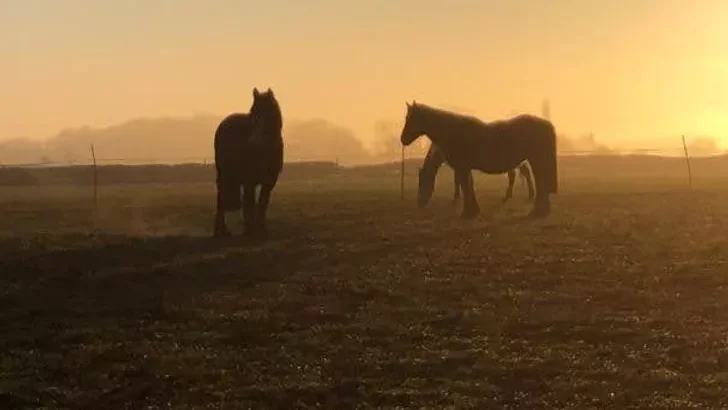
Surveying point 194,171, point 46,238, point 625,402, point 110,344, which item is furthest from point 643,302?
point 194,171

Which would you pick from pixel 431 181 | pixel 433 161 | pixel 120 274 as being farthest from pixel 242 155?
pixel 433 161

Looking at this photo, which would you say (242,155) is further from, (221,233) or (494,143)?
(494,143)

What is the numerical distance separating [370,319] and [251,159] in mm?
8296

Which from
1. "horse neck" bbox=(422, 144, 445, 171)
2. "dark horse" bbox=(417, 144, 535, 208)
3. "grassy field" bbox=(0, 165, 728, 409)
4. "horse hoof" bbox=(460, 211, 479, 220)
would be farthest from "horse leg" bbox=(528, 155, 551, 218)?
"horse neck" bbox=(422, 144, 445, 171)

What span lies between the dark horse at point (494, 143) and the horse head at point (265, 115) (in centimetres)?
663

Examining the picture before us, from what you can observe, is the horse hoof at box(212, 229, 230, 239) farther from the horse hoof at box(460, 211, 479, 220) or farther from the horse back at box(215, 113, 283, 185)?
the horse hoof at box(460, 211, 479, 220)

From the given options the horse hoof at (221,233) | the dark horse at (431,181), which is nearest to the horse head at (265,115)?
the horse hoof at (221,233)

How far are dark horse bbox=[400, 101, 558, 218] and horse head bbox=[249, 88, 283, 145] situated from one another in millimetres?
6630

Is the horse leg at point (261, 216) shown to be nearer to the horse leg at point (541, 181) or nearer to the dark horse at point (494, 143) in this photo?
the dark horse at point (494, 143)

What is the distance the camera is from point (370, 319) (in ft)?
36.3

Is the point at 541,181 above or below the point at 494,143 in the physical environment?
below

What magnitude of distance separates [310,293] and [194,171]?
62494mm

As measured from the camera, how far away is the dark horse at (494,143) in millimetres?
23578

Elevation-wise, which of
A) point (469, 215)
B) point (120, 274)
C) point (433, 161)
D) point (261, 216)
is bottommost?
point (120, 274)
